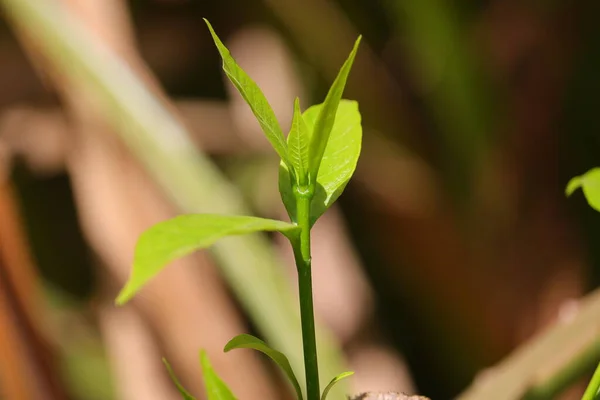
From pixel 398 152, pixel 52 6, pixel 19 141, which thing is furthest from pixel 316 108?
pixel 19 141

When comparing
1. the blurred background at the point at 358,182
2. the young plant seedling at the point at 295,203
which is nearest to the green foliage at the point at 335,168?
the young plant seedling at the point at 295,203

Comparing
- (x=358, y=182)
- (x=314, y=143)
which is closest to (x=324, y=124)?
(x=314, y=143)

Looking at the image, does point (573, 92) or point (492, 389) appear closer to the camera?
point (492, 389)

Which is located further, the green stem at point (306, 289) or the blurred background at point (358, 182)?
the blurred background at point (358, 182)

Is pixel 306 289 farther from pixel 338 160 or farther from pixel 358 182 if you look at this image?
pixel 358 182

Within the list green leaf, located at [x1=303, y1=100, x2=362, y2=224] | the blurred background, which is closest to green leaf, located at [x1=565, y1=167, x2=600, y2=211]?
green leaf, located at [x1=303, y1=100, x2=362, y2=224]

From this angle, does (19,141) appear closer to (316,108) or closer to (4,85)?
(4,85)

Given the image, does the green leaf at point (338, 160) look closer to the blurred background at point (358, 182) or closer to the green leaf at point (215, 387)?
the green leaf at point (215, 387)

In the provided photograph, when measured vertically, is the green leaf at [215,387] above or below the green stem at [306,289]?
below
